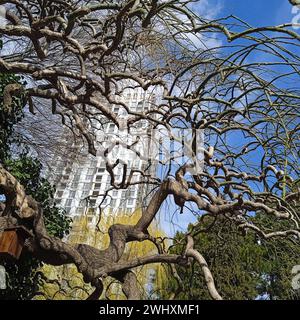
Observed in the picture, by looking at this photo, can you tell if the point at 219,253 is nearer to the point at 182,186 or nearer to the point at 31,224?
the point at 182,186

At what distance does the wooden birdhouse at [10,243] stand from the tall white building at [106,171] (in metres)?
0.96

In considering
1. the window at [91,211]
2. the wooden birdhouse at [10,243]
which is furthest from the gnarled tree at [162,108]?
the window at [91,211]

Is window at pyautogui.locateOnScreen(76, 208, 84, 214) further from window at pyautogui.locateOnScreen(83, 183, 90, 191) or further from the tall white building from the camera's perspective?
window at pyautogui.locateOnScreen(83, 183, 90, 191)

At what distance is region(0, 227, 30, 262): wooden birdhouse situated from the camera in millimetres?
2357

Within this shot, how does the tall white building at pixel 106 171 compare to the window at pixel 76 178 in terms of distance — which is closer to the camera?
the tall white building at pixel 106 171

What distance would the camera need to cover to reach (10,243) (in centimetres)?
237

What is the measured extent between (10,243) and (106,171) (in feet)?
6.99

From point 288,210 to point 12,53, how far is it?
10.9 ft

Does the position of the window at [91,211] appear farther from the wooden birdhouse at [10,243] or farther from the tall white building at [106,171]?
the wooden birdhouse at [10,243]

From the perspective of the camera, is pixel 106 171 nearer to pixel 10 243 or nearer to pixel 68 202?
pixel 68 202

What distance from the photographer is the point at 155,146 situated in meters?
2.98

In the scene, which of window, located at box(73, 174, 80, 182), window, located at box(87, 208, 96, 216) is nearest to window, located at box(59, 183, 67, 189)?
window, located at box(73, 174, 80, 182)

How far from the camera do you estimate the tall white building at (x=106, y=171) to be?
10.7ft
